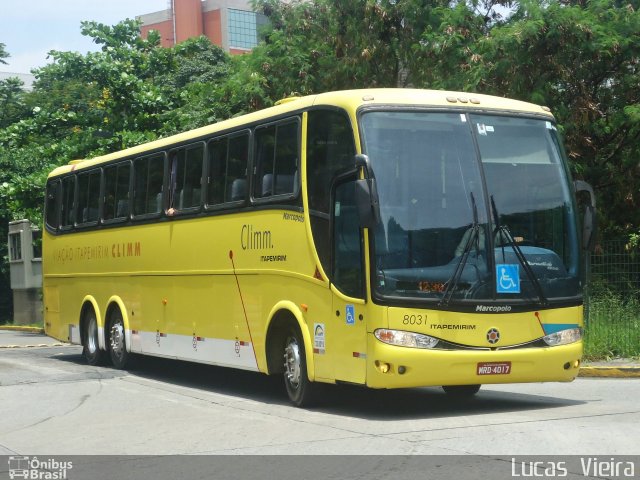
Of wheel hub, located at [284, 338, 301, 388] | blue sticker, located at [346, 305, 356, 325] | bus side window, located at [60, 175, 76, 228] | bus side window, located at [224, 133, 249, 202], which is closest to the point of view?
blue sticker, located at [346, 305, 356, 325]

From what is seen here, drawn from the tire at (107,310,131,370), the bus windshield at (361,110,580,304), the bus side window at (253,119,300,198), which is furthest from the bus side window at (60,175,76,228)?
the bus windshield at (361,110,580,304)

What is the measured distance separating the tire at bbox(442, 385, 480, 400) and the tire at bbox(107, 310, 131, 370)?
6584 millimetres

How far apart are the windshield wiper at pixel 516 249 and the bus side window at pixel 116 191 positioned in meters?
8.20

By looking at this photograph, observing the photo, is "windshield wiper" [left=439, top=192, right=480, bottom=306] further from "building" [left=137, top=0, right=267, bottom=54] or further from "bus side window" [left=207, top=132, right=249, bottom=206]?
"building" [left=137, top=0, right=267, bottom=54]

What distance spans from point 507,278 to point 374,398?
9.62 ft

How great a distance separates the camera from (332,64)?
25.4 m

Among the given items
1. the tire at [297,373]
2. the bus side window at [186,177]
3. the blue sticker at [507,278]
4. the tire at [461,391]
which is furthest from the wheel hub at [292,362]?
the bus side window at [186,177]

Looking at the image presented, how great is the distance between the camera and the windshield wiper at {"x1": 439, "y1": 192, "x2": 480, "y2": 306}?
36.7 ft

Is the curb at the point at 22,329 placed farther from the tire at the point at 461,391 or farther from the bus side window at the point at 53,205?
the tire at the point at 461,391

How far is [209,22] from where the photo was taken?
96625 mm

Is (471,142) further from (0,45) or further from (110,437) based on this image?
(0,45)

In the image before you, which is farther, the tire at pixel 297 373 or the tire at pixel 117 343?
the tire at pixel 117 343

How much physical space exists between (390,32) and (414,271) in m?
15.0

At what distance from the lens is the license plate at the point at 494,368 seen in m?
11.4
